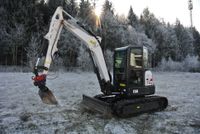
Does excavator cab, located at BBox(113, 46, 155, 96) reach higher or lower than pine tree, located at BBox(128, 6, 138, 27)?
lower

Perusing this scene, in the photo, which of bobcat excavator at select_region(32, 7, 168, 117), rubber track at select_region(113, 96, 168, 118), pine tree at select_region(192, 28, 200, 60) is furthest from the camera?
pine tree at select_region(192, 28, 200, 60)

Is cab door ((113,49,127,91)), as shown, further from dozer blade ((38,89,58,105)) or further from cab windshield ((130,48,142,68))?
dozer blade ((38,89,58,105))

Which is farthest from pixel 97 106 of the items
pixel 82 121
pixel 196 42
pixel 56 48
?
pixel 196 42

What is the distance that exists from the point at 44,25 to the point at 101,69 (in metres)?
28.9

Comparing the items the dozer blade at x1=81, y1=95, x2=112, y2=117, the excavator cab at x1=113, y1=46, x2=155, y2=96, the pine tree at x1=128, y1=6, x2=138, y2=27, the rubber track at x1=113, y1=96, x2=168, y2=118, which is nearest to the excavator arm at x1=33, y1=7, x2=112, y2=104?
the excavator cab at x1=113, y1=46, x2=155, y2=96

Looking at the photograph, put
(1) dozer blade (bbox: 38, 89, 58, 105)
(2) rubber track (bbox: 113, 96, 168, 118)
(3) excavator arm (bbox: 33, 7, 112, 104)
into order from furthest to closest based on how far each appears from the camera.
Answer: (2) rubber track (bbox: 113, 96, 168, 118) < (1) dozer blade (bbox: 38, 89, 58, 105) < (3) excavator arm (bbox: 33, 7, 112, 104)

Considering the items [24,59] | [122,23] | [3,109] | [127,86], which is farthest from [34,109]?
[122,23]

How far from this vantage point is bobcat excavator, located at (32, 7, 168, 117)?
5957 mm

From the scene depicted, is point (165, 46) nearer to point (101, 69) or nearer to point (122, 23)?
point (122, 23)

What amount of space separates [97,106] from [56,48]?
84.8 inches

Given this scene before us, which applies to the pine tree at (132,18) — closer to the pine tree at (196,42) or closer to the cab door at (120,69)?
the pine tree at (196,42)

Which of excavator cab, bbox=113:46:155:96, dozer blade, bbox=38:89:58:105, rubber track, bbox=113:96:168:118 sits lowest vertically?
rubber track, bbox=113:96:168:118

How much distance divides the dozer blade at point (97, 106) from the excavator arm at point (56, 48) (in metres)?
0.56

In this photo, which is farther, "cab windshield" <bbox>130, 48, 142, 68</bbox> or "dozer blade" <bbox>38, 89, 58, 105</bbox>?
"cab windshield" <bbox>130, 48, 142, 68</bbox>
